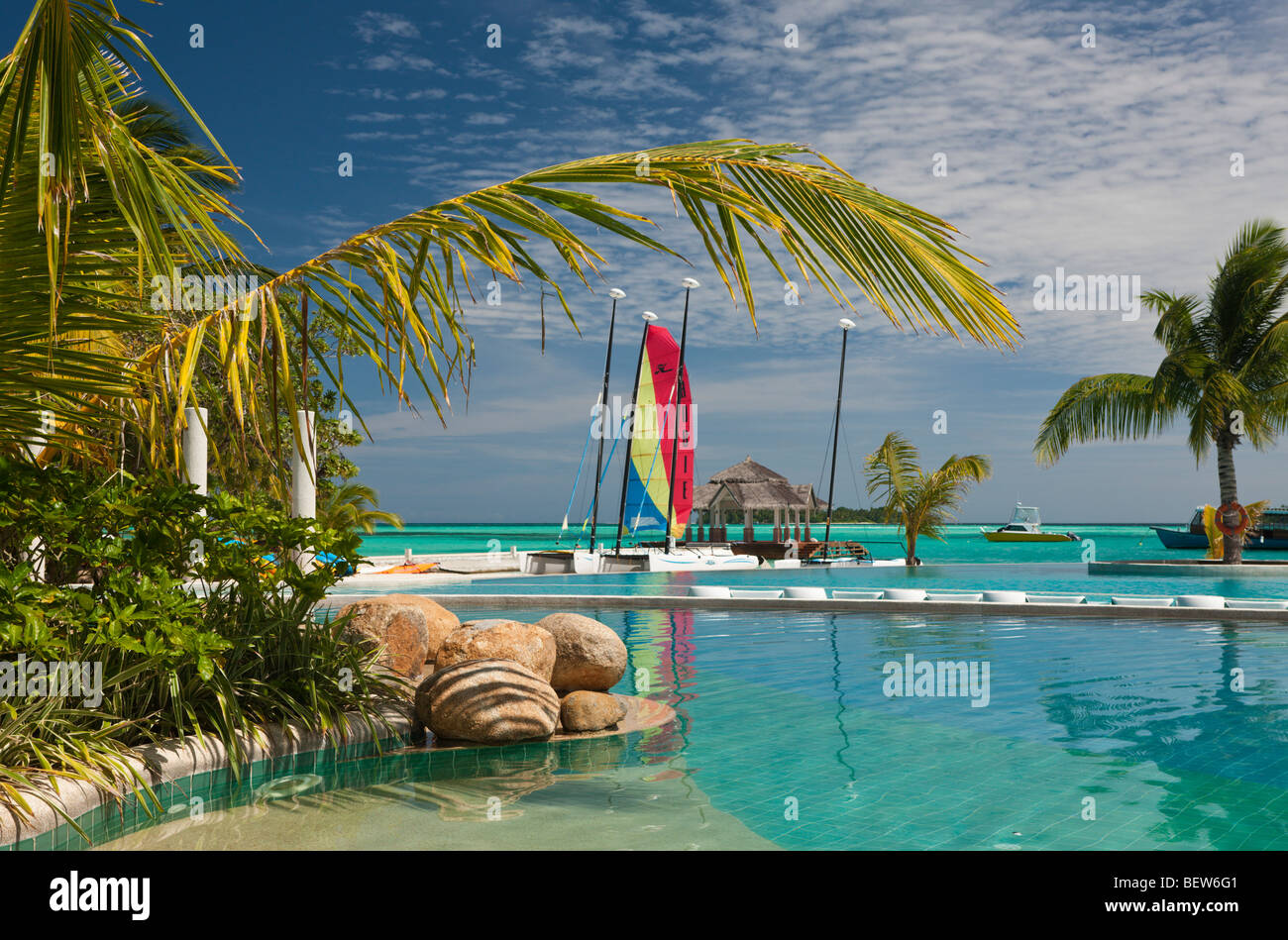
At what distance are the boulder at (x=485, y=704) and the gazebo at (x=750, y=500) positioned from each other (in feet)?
118

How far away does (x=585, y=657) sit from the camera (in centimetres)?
733

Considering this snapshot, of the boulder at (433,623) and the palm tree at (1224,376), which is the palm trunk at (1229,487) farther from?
the boulder at (433,623)

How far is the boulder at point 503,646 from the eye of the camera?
6.97 m

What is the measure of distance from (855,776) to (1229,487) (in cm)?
2311

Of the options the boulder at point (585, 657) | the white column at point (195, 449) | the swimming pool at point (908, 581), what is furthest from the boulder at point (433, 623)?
the swimming pool at point (908, 581)

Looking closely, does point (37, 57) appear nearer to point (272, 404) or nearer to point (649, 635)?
point (272, 404)

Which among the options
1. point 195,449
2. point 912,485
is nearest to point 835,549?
point 912,485

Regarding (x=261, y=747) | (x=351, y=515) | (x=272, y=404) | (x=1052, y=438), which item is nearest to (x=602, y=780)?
(x=261, y=747)

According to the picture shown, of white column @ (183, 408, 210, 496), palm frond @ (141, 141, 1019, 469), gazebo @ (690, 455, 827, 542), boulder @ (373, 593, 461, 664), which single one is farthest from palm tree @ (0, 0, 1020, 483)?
gazebo @ (690, 455, 827, 542)

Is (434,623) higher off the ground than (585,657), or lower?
higher

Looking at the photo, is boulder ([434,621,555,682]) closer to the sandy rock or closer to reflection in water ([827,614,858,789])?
the sandy rock

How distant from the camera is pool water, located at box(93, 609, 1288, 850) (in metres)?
4.63

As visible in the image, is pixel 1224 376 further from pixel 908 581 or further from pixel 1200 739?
pixel 1200 739

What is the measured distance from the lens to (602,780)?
223 inches
